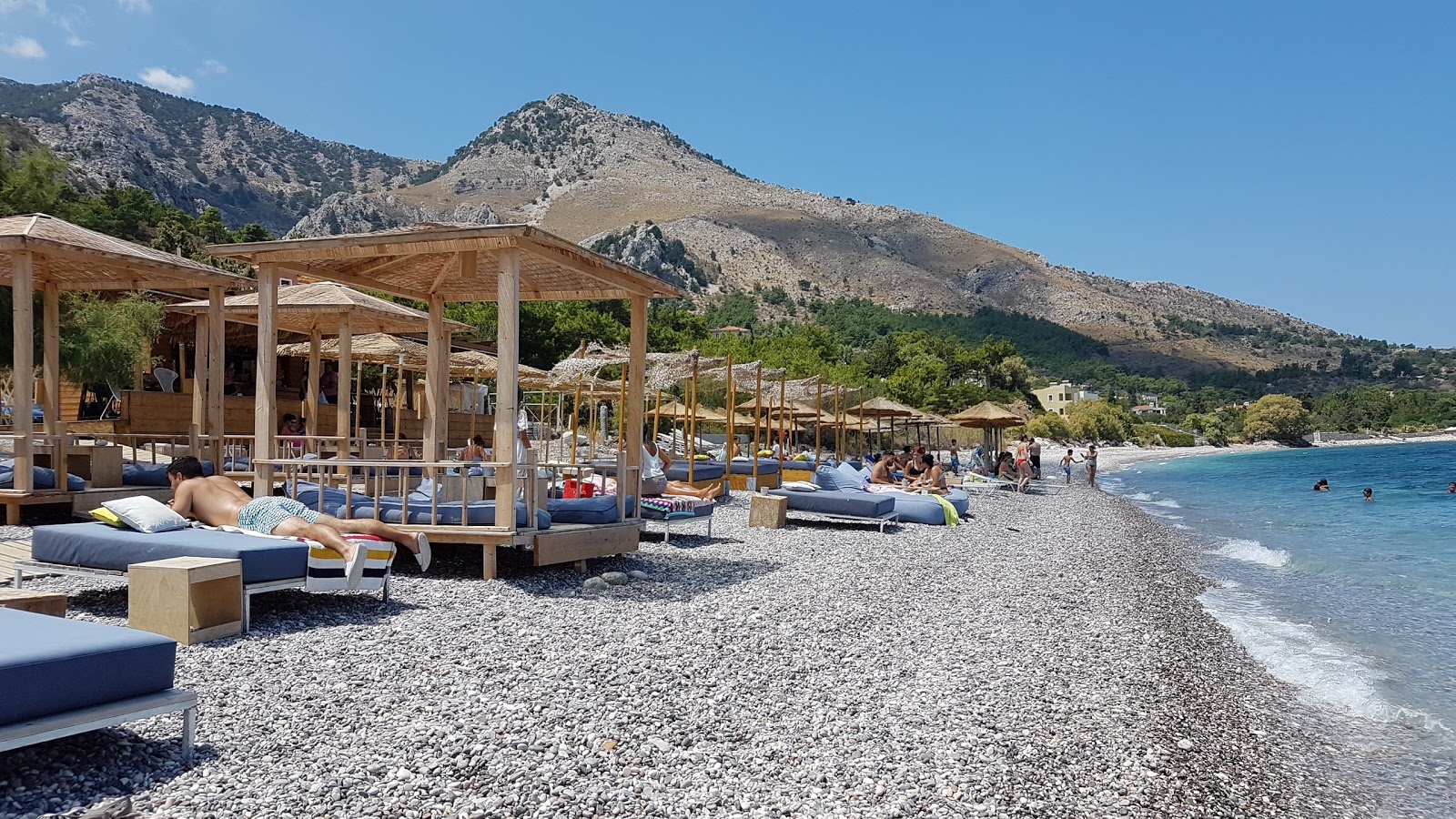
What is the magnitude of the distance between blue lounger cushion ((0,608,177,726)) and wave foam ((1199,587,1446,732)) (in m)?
7.32

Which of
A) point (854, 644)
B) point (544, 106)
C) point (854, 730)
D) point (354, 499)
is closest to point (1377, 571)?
point (854, 644)

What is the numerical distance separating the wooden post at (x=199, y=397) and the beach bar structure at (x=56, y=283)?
4 cm

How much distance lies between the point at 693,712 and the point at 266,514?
3.57m

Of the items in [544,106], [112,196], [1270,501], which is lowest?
[1270,501]

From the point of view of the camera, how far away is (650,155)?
150m

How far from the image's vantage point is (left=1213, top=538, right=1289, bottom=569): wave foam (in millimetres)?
15375

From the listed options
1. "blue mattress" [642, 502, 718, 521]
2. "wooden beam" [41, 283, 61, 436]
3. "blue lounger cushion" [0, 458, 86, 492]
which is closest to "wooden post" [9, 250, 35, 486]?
"blue lounger cushion" [0, 458, 86, 492]

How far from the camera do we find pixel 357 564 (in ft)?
19.7

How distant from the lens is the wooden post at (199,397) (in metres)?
10.8

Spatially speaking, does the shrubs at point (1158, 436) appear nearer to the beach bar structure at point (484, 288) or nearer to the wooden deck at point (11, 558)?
the beach bar structure at point (484, 288)

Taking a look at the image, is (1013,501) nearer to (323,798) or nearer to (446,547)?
(446,547)

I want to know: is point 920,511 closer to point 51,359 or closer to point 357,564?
point 357,564

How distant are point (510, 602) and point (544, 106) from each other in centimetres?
Answer: 16744

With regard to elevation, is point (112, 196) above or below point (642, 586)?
above
